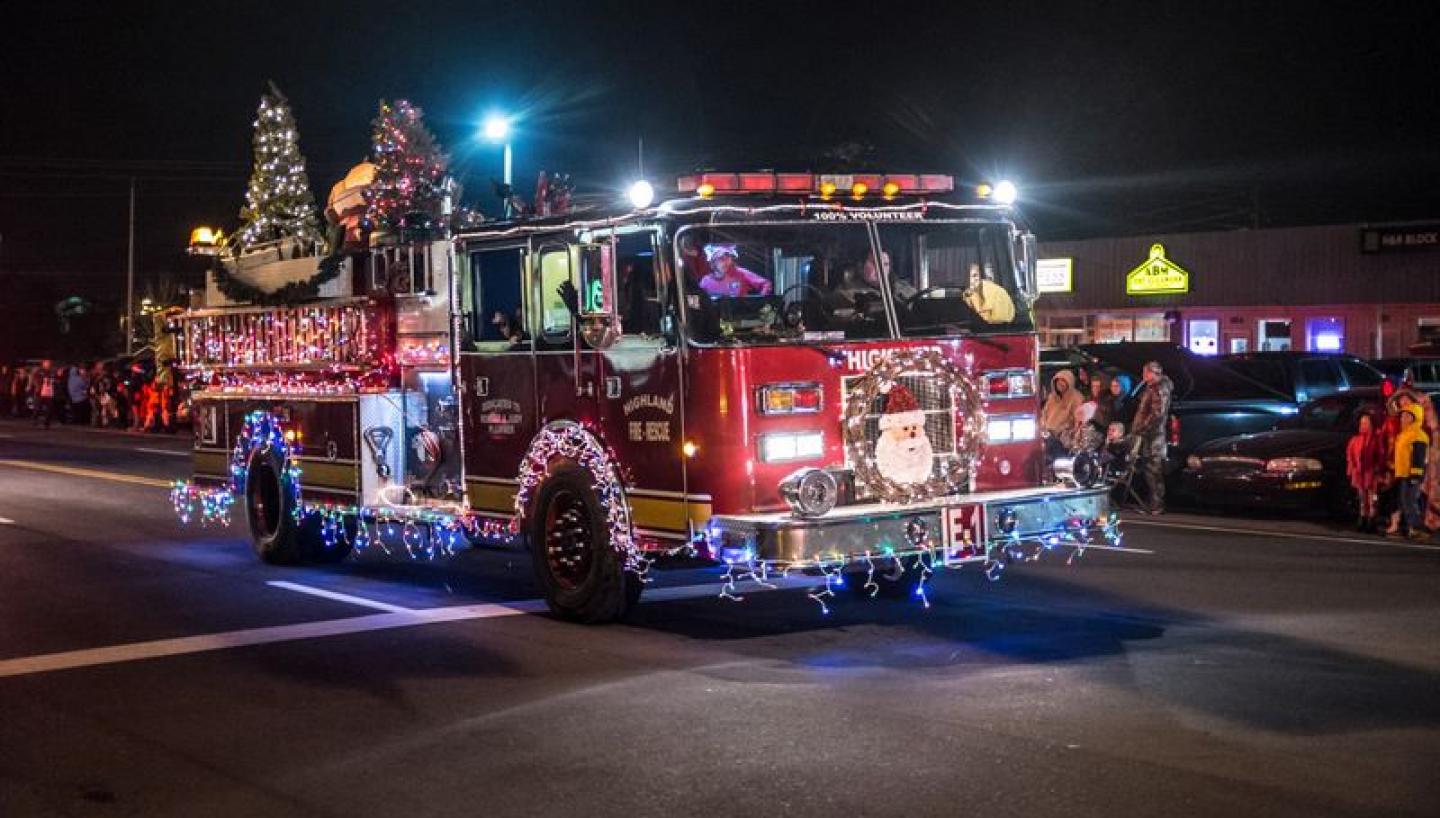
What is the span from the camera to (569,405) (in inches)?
432

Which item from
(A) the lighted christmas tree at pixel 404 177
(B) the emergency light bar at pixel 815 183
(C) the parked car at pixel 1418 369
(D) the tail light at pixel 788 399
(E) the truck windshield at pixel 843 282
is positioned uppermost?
(A) the lighted christmas tree at pixel 404 177

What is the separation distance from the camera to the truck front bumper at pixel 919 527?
9.25 metres

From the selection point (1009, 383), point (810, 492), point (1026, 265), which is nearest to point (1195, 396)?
point (1026, 265)

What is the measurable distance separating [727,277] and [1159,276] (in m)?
33.4

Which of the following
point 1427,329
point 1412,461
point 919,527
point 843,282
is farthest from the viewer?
point 1427,329

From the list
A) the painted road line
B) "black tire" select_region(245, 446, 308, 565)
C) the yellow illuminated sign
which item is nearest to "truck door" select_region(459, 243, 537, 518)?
"black tire" select_region(245, 446, 308, 565)

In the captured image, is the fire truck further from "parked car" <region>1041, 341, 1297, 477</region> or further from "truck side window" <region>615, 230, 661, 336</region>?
"parked car" <region>1041, 341, 1297, 477</region>

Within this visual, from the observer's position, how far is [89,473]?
25.3 m

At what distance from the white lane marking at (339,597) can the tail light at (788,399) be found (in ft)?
11.3

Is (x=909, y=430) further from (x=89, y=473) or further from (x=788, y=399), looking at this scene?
(x=89, y=473)

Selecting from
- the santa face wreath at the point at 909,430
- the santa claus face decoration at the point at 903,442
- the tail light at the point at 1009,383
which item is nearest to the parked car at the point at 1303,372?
the tail light at the point at 1009,383

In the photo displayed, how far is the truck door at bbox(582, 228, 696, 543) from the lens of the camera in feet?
32.5

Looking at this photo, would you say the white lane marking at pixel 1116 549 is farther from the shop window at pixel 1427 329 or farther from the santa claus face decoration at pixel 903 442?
the shop window at pixel 1427 329

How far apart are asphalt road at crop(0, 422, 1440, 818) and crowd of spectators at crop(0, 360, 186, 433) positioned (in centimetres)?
2631
